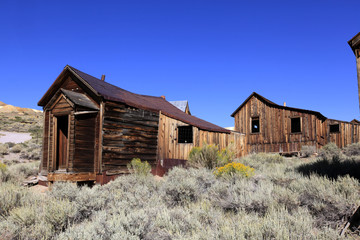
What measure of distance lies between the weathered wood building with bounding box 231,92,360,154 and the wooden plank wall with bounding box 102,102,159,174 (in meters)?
10.4

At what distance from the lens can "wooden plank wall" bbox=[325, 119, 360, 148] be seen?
19.3 metres

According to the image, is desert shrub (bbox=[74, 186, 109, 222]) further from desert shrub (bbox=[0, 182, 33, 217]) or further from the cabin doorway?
the cabin doorway

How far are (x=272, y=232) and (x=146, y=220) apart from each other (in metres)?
1.89

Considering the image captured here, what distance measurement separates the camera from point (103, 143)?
10258mm

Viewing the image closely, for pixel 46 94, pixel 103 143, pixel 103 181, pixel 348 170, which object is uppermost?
pixel 46 94

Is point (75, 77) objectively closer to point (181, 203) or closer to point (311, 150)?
point (181, 203)

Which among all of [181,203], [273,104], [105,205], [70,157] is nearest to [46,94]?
[70,157]

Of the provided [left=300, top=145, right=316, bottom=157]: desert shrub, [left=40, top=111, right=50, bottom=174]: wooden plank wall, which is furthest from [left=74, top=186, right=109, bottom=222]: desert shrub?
[left=300, top=145, right=316, bottom=157]: desert shrub

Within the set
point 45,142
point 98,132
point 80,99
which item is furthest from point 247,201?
point 45,142

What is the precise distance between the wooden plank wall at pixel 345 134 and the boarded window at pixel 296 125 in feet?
6.97

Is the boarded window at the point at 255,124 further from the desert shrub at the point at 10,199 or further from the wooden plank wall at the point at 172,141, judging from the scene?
the desert shrub at the point at 10,199

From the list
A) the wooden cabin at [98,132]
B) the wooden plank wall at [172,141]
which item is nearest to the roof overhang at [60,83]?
the wooden cabin at [98,132]

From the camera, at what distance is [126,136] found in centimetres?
1119

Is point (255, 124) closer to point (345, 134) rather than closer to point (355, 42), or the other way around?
point (345, 134)
